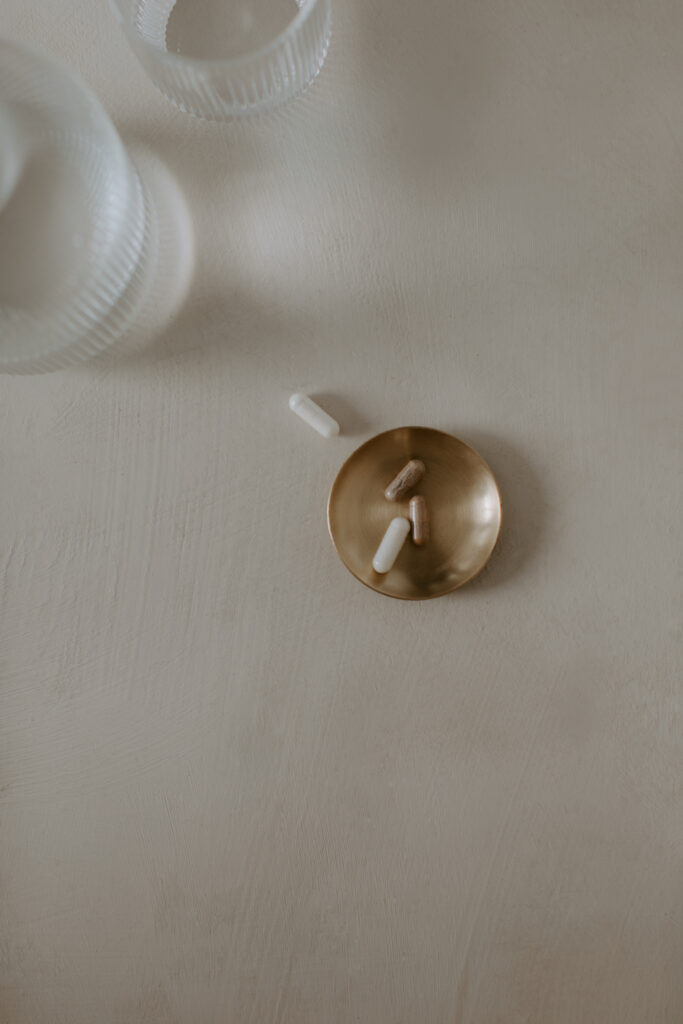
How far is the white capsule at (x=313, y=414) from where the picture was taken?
58 centimetres

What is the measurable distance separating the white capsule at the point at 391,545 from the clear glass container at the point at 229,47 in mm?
352

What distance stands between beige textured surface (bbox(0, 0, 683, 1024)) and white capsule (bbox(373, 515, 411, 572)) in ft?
0.16

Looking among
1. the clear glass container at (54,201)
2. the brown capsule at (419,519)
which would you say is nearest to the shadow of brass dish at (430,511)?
the brown capsule at (419,519)

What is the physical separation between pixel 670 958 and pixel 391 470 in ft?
1.58

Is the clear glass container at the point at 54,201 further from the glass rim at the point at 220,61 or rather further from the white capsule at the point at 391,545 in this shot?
the white capsule at the point at 391,545

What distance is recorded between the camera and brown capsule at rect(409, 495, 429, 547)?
0.58 metres

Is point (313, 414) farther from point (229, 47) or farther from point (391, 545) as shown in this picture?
point (229, 47)

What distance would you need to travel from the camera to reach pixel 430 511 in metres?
0.59

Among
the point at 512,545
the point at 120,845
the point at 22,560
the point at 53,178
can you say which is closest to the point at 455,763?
the point at 512,545

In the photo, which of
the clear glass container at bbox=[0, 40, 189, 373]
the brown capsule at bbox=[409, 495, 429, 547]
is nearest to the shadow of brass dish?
the brown capsule at bbox=[409, 495, 429, 547]

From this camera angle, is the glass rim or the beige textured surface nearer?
the glass rim

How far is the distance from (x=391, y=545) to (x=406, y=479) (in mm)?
57

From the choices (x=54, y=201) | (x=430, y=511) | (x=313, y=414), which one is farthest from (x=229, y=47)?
(x=430, y=511)

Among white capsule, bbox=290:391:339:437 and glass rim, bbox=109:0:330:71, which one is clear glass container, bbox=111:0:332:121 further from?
white capsule, bbox=290:391:339:437
